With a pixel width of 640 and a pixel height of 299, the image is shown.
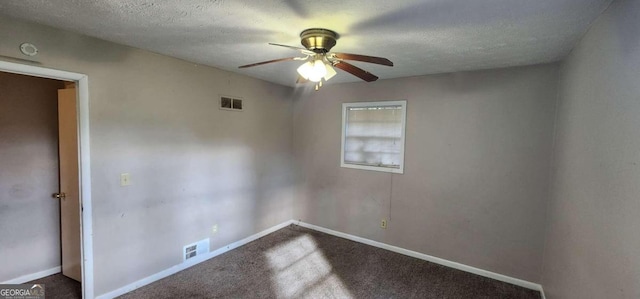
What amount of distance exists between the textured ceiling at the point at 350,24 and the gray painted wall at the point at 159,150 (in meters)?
0.23

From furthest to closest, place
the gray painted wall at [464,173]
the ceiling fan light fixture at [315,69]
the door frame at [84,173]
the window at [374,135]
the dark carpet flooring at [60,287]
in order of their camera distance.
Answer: the window at [374,135]
the gray painted wall at [464,173]
the dark carpet flooring at [60,287]
the door frame at [84,173]
the ceiling fan light fixture at [315,69]

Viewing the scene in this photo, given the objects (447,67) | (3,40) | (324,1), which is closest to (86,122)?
(3,40)

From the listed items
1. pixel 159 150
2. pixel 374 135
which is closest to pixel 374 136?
pixel 374 135

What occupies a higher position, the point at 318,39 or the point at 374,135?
the point at 318,39

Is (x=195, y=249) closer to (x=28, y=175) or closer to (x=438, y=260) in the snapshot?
(x=28, y=175)

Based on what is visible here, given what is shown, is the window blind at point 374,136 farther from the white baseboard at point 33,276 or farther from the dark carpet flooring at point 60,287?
the white baseboard at point 33,276

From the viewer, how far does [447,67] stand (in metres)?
2.86

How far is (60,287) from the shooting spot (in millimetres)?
2572

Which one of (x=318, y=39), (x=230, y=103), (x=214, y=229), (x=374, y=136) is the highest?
(x=318, y=39)

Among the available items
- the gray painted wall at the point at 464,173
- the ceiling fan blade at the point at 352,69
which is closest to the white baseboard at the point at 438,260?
the gray painted wall at the point at 464,173

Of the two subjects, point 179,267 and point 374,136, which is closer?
point 179,267

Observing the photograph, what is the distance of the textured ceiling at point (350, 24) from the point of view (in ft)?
5.08

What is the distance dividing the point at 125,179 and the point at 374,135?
2867 mm

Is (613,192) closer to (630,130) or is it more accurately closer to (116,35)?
(630,130)
